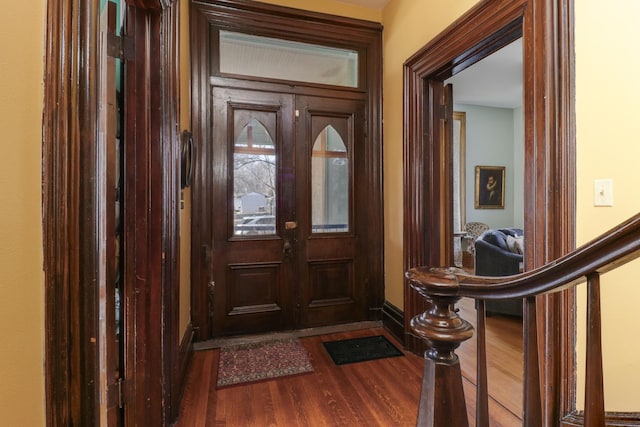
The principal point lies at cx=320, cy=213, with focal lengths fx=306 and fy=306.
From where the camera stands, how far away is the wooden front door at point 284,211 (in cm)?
271

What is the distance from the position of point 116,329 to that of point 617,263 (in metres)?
1.87

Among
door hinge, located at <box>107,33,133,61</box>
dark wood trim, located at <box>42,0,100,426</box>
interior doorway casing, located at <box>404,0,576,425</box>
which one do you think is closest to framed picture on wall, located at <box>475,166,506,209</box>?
interior doorway casing, located at <box>404,0,576,425</box>

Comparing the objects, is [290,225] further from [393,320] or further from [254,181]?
[393,320]

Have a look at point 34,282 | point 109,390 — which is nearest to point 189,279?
point 109,390

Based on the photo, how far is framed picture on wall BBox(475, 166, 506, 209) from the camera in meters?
5.95

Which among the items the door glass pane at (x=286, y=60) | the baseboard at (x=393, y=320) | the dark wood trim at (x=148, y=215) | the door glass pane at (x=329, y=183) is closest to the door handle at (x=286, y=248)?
the door glass pane at (x=329, y=183)

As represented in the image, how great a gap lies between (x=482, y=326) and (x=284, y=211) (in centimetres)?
224

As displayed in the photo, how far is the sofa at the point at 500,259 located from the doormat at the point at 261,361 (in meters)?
2.00

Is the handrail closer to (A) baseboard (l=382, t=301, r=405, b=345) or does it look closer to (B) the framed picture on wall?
(A) baseboard (l=382, t=301, r=405, b=345)

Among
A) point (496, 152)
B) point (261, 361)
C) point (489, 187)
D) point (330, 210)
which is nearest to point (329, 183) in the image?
point (330, 210)

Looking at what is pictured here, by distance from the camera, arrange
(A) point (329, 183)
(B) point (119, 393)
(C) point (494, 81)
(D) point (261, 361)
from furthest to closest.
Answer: (C) point (494, 81) → (A) point (329, 183) → (D) point (261, 361) → (B) point (119, 393)

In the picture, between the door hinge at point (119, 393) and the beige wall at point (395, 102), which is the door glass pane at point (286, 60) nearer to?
the beige wall at point (395, 102)

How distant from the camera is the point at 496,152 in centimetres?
605

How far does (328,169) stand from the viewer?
301 cm
